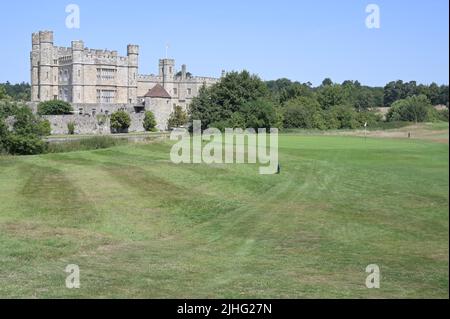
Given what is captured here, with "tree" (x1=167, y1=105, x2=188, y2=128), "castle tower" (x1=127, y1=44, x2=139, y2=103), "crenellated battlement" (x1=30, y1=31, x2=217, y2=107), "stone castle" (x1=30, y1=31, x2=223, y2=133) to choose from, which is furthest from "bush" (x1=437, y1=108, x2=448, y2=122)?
"castle tower" (x1=127, y1=44, x2=139, y2=103)

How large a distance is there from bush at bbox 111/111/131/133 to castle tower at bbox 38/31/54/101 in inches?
1029

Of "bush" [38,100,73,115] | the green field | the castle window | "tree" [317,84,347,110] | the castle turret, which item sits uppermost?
the castle turret

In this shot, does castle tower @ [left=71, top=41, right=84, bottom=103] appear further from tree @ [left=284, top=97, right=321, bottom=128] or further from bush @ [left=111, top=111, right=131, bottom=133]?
tree @ [left=284, top=97, right=321, bottom=128]

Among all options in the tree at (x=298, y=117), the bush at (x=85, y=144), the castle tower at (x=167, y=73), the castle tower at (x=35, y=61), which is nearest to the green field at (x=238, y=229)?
the bush at (x=85, y=144)

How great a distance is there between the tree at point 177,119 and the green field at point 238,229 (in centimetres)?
6855

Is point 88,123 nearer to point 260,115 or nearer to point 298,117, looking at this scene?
point 260,115

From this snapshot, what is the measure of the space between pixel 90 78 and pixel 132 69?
9432 millimetres

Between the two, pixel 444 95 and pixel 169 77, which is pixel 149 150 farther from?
pixel 169 77

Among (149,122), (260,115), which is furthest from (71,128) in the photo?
(260,115)

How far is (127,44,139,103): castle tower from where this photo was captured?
10978 cm
